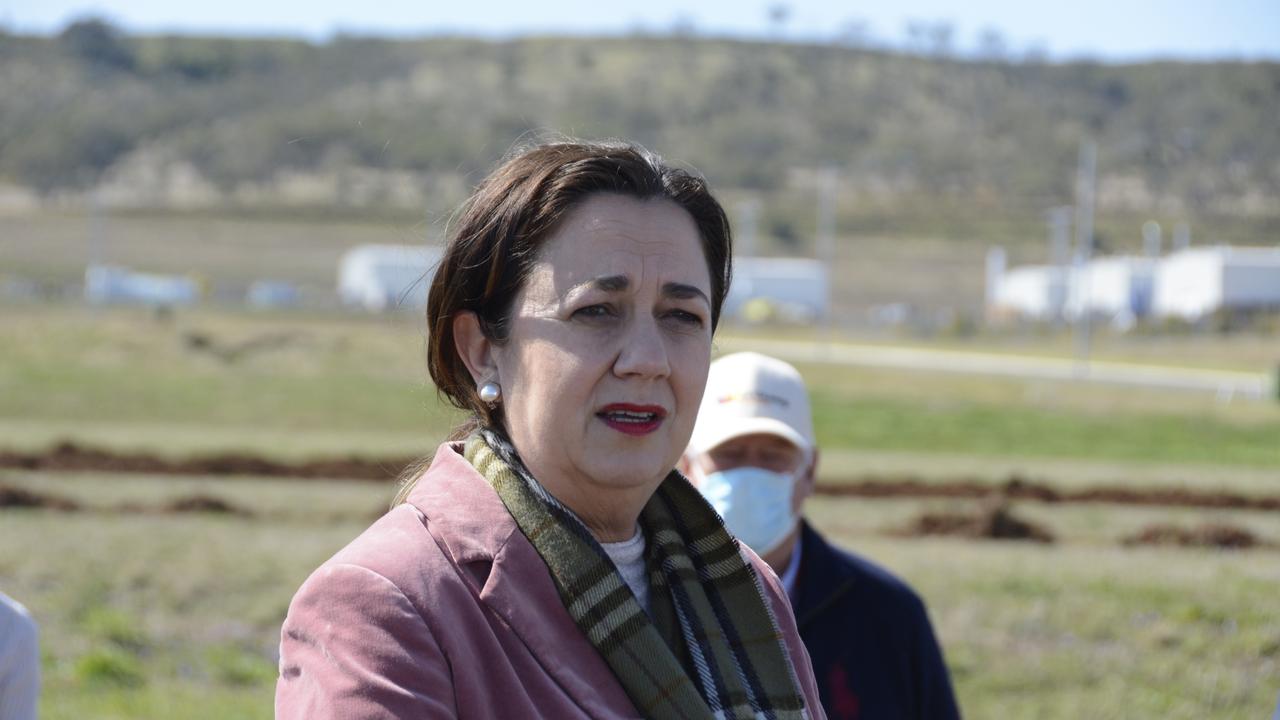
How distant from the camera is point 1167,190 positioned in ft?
431

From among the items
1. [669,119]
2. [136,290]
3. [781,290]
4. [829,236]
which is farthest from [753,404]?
[669,119]

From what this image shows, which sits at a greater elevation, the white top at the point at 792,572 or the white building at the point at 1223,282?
the white top at the point at 792,572

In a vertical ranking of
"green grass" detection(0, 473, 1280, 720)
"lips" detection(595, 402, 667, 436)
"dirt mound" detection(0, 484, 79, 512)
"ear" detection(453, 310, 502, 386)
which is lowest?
"dirt mound" detection(0, 484, 79, 512)

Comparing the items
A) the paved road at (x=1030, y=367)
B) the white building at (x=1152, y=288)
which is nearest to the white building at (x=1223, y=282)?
the white building at (x=1152, y=288)

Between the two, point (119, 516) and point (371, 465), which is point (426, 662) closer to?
point (119, 516)

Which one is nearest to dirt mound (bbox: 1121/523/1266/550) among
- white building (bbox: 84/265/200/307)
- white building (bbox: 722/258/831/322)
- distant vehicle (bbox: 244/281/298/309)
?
white building (bbox: 84/265/200/307)

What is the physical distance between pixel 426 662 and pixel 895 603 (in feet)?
6.96

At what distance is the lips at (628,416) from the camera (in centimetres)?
218

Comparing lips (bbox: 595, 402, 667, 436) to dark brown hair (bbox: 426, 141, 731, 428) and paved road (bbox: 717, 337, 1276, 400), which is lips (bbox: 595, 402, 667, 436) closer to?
dark brown hair (bbox: 426, 141, 731, 428)

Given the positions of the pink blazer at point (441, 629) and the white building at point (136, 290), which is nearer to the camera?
the pink blazer at point (441, 629)

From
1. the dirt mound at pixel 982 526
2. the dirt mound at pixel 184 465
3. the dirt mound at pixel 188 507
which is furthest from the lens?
the dirt mound at pixel 184 465

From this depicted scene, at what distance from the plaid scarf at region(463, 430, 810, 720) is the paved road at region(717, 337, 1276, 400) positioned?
109 ft

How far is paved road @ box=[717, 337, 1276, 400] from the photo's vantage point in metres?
39.2

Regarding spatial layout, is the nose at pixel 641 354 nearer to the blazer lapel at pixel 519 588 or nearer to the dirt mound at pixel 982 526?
the blazer lapel at pixel 519 588
